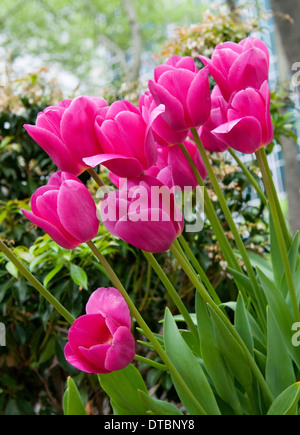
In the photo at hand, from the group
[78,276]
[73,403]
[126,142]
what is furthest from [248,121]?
[78,276]

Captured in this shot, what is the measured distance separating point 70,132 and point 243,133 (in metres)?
0.17

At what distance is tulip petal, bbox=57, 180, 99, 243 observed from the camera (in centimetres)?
44

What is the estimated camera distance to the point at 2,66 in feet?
6.16

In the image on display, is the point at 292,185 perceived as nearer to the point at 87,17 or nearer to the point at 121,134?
the point at 121,134

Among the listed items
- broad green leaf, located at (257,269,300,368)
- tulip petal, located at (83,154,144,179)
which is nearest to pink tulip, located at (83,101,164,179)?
tulip petal, located at (83,154,144,179)

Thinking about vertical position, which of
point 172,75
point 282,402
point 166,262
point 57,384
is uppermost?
point 172,75

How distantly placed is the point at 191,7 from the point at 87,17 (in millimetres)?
2549

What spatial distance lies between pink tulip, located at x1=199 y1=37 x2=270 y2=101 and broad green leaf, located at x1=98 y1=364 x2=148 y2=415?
1.08 ft

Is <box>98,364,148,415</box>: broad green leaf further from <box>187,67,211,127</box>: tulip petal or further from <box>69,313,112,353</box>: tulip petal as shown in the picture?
<box>187,67,211,127</box>: tulip petal

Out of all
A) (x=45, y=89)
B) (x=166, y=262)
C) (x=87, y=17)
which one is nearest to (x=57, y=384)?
(x=166, y=262)

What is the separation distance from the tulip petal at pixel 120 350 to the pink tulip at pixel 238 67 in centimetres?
27

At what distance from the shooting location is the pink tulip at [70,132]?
18.1 inches

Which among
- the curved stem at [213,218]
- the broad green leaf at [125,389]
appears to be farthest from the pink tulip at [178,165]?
the broad green leaf at [125,389]

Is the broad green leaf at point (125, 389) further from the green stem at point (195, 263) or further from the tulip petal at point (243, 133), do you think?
the tulip petal at point (243, 133)
